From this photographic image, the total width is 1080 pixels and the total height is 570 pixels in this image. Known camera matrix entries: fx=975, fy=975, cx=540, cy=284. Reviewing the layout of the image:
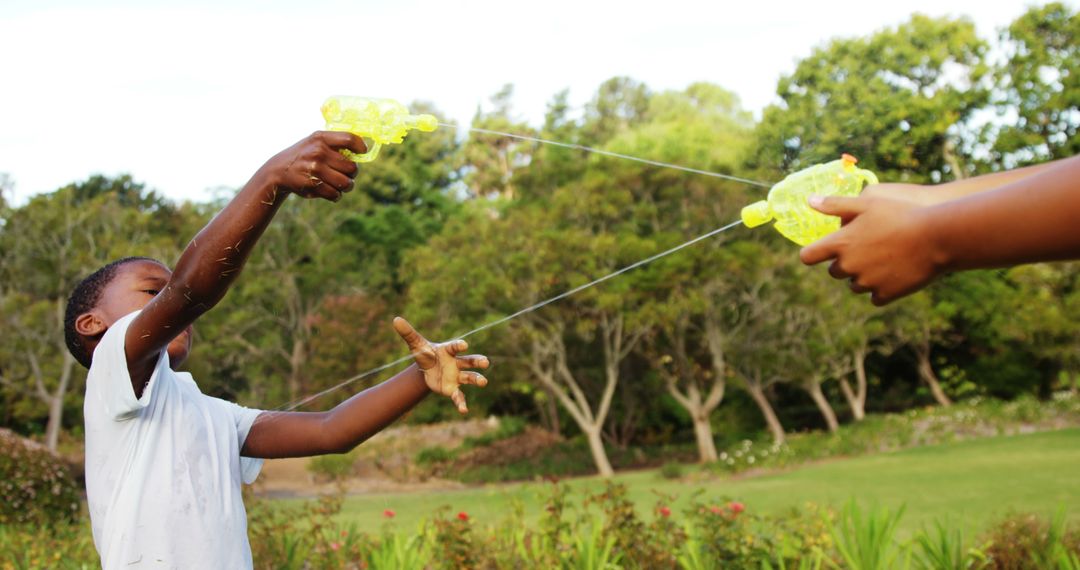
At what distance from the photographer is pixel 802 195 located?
2.14 meters

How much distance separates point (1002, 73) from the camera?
22812mm

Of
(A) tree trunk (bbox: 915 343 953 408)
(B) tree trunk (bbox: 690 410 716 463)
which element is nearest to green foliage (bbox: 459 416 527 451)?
(B) tree trunk (bbox: 690 410 716 463)

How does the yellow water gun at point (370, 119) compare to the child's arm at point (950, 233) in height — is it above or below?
above

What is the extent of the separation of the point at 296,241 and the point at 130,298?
2437 cm

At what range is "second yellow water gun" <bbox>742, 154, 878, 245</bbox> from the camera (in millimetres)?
2123

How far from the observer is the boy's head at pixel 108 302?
2281 mm

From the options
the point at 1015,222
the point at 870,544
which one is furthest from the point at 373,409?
the point at 870,544

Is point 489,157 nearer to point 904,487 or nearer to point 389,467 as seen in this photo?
point 389,467

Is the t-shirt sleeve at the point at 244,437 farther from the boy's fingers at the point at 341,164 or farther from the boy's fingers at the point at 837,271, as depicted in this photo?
the boy's fingers at the point at 837,271

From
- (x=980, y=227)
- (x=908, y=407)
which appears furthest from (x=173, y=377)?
(x=908, y=407)

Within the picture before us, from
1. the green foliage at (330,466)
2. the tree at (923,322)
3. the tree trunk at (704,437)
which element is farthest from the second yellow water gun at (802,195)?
the tree at (923,322)

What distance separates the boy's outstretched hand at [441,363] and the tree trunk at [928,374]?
86.0ft

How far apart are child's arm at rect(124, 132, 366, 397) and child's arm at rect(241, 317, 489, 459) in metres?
0.38

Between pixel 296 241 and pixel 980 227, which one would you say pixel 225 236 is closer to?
pixel 980 227
